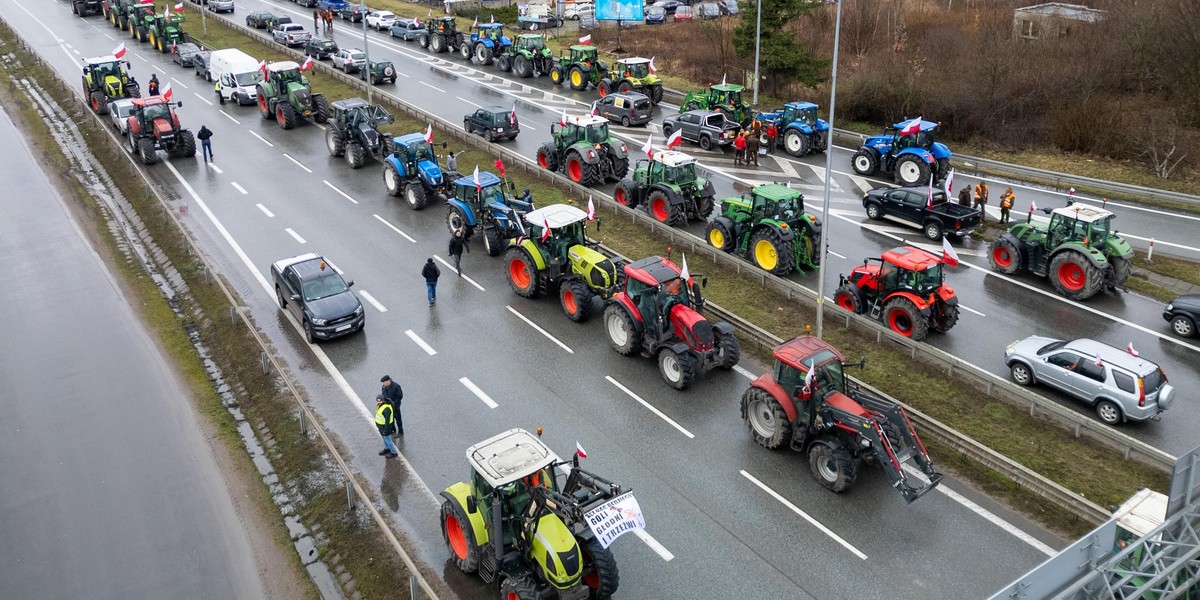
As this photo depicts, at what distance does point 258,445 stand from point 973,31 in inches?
1713

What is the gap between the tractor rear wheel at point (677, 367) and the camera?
18.5 metres

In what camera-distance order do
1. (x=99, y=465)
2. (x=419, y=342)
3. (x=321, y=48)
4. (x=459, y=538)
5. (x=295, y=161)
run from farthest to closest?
1. (x=321, y=48)
2. (x=295, y=161)
3. (x=419, y=342)
4. (x=99, y=465)
5. (x=459, y=538)

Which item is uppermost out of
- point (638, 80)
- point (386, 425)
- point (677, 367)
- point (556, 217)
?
point (638, 80)

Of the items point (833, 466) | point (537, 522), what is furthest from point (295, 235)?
point (833, 466)

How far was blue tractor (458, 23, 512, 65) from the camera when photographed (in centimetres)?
5078

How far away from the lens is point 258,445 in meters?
A: 17.8

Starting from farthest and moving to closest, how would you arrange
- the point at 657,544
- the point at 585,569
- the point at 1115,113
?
the point at 1115,113 < the point at 657,544 < the point at 585,569

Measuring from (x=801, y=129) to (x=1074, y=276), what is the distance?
14.2m

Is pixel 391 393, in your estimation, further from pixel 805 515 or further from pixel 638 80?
pixel 638 80

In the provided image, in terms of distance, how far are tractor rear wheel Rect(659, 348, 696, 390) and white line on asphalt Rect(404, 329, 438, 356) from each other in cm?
551

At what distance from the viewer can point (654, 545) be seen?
1443 centimetres

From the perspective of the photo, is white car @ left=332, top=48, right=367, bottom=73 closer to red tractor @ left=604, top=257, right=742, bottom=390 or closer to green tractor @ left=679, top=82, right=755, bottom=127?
green tractor @ left=679, top=82, right=755, bottom=127

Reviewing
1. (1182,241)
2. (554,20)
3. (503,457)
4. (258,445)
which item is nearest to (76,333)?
(258,445)

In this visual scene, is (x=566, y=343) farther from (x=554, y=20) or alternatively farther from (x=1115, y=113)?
(x=554, y=20)
